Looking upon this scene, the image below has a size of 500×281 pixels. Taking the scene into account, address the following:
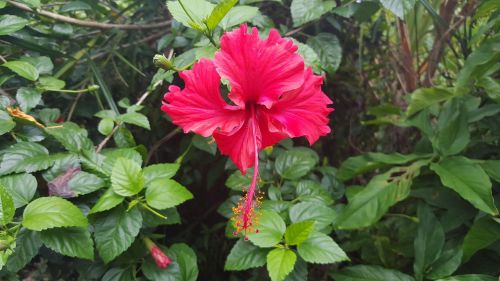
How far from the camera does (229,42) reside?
537 millimetres

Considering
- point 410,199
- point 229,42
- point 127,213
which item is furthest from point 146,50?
point 410,199

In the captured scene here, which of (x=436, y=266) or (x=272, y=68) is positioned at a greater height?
(x=272, y=68)

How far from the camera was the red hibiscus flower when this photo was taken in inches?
21.5

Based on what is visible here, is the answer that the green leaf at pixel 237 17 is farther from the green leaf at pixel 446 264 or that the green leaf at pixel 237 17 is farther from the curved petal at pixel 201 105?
the green leaf at pixel 446 264

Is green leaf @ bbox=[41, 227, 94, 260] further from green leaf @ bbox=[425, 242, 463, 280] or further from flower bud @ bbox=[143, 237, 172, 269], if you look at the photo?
green leaf @ bbox=[425, 242, 463, 280]

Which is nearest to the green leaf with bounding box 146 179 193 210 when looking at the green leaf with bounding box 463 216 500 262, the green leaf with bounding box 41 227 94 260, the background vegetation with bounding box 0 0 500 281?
the background vegetation with bounding box 0 0 500 281

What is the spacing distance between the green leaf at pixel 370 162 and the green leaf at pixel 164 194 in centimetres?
47

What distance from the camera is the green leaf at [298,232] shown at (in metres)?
0.79

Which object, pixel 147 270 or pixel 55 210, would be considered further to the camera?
pixel 147 270

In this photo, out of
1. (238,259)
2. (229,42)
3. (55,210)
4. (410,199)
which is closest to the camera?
(229,42)

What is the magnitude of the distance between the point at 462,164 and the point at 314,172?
16.5 inches

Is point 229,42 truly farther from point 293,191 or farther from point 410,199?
point 410,199

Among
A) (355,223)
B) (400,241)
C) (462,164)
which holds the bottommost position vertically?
(400,241)

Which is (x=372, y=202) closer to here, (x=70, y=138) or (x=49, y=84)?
(x=70, y=138)
